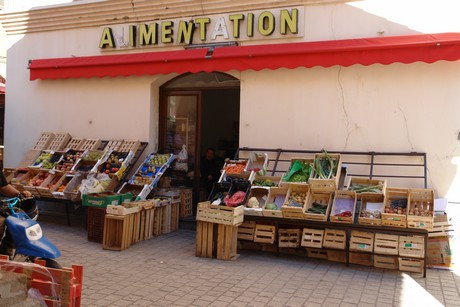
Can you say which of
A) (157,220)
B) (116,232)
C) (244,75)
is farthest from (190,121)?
(116,232)

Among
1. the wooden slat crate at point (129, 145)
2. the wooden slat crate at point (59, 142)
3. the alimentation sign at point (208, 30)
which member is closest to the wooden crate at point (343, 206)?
the alimentation sign at point (208, 30)

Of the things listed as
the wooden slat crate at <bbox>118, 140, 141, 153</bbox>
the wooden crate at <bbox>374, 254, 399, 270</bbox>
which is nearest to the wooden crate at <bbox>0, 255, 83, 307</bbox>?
the wooden crate at <bbox>374, 254, 399, 270</bbox>

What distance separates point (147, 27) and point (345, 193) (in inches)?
230

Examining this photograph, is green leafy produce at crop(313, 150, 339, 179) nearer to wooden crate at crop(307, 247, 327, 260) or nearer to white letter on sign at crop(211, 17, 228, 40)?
wooden crate at crop(307, 247, 327, 260)

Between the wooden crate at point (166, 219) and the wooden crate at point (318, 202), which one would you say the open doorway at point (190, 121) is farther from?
the wooden crate at point (318, 202)

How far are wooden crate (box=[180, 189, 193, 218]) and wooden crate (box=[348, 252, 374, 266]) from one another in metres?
3.77

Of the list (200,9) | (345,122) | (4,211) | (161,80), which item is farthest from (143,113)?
(4,211)

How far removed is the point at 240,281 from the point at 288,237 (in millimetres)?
1503

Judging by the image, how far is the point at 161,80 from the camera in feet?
32.0

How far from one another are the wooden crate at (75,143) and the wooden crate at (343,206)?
20.0 feet

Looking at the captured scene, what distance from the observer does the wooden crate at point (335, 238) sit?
653 cm

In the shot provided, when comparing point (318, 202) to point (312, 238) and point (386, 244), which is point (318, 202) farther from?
point (386, 244)

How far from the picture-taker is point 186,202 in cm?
918

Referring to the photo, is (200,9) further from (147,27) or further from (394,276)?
(394,276)
